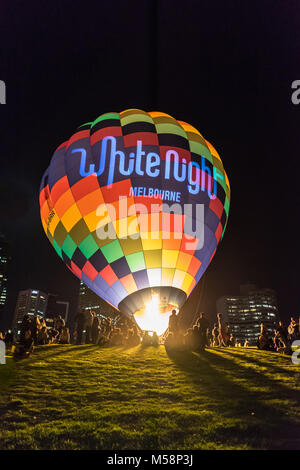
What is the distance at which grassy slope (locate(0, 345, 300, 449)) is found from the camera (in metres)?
4.14

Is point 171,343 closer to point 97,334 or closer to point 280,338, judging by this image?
point 97,334

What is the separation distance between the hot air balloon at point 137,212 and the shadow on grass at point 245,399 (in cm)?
456

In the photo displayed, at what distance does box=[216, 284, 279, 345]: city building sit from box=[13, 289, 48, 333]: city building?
109 metres

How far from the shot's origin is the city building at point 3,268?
504 feet

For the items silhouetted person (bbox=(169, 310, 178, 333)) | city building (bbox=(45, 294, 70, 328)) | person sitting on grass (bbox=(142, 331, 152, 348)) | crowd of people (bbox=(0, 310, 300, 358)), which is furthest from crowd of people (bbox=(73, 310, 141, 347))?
city building (bbox=(45, 294, 70, 328))

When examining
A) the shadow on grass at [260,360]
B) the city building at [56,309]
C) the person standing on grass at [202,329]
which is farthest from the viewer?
the city building at [56,309]

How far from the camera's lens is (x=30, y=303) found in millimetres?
185250

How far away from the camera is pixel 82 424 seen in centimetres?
Result: 455

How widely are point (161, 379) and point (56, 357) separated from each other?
3.15 m

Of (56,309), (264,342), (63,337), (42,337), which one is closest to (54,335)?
(63,337)

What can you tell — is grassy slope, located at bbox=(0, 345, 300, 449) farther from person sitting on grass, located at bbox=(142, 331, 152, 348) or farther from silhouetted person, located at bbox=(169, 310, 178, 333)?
person sitting on grass, located at bbox=(142, 331, 152, 348)

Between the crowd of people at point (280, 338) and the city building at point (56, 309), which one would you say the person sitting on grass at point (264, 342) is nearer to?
the crowd of people at point (280, 338)

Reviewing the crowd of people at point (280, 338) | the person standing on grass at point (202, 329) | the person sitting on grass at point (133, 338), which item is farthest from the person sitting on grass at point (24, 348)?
the crowd of people at point (280, 338)

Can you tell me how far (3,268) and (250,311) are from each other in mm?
130923
